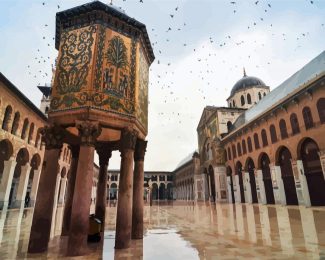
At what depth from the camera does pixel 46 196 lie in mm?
6570

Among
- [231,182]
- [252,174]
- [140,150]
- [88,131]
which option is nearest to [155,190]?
[231,182]

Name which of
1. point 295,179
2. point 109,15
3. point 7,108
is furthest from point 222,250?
point 7,108

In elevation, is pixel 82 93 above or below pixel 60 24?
below

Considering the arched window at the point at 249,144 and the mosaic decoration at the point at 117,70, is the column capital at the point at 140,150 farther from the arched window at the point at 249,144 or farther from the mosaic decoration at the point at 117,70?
the arched window at the point at 249,144

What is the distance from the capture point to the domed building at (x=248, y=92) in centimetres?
4262

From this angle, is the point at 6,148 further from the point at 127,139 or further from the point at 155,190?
the point at 155,190

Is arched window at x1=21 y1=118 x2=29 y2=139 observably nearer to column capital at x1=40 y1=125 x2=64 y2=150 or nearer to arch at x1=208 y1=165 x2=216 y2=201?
column capital at x1=40 y1=125 x2=64 y2=150

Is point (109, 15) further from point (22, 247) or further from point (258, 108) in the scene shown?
point (258, 108)

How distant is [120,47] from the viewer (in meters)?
7.79

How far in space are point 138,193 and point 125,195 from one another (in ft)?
4.81

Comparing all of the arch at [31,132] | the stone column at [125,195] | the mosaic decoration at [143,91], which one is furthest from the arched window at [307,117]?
the arch at [31,132]

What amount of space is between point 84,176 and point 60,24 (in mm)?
5711

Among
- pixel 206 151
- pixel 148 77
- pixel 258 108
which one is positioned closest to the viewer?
pixel 148 77

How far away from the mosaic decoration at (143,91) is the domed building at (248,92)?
37.0 m
